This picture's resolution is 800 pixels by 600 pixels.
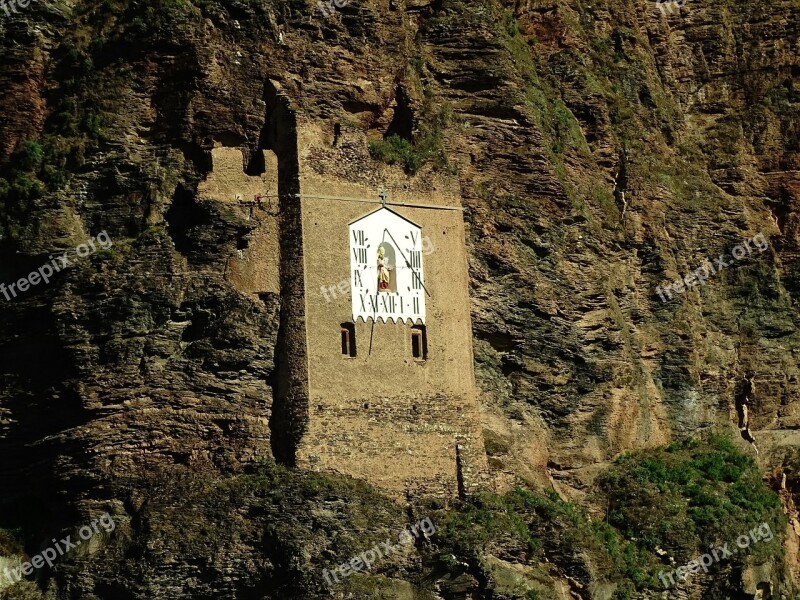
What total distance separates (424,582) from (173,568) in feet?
20.0

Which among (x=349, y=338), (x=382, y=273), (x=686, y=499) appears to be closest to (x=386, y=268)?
(x=382, y=273)

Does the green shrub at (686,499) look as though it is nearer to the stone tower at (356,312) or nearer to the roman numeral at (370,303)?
the stone tower at (356,312)

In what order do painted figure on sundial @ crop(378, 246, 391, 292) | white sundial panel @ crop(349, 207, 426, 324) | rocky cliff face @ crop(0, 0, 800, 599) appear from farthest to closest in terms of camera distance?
painted figure on sundial @ crop(378, 246, 391, 292), white sundial panel @ crop(349, 207, 426, 324), rocky cliff face @ crop(0, 0, 800, 599)

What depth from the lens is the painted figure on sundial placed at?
55281mm

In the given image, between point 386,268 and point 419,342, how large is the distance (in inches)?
81.9

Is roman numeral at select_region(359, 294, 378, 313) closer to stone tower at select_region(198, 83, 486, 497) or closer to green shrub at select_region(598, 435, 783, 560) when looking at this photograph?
stone tower at select_region(198, 83, 486, 497)

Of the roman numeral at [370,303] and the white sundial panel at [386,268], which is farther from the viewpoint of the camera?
the white sundial panel at [386,268]

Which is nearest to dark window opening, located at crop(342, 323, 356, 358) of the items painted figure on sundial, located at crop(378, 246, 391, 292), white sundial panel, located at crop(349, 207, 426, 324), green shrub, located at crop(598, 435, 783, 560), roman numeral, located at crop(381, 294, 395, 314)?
white sundial panel, located at crop(349, 207, 426, 324)

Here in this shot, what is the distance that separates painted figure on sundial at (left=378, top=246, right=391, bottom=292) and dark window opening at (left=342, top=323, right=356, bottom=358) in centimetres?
140

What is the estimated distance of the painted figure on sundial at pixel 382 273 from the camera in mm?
55281

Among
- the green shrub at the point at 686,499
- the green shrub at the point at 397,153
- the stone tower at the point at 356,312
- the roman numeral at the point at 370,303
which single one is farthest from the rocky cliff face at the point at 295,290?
the roman numeral at the point at 370,303

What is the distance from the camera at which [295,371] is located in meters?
53.6

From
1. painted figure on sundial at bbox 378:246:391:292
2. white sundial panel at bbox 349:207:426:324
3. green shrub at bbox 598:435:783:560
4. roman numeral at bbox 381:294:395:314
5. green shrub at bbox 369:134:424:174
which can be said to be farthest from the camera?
green shrub at bbox 598:435:783:560

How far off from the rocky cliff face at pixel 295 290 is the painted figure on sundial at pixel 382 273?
2106mm
